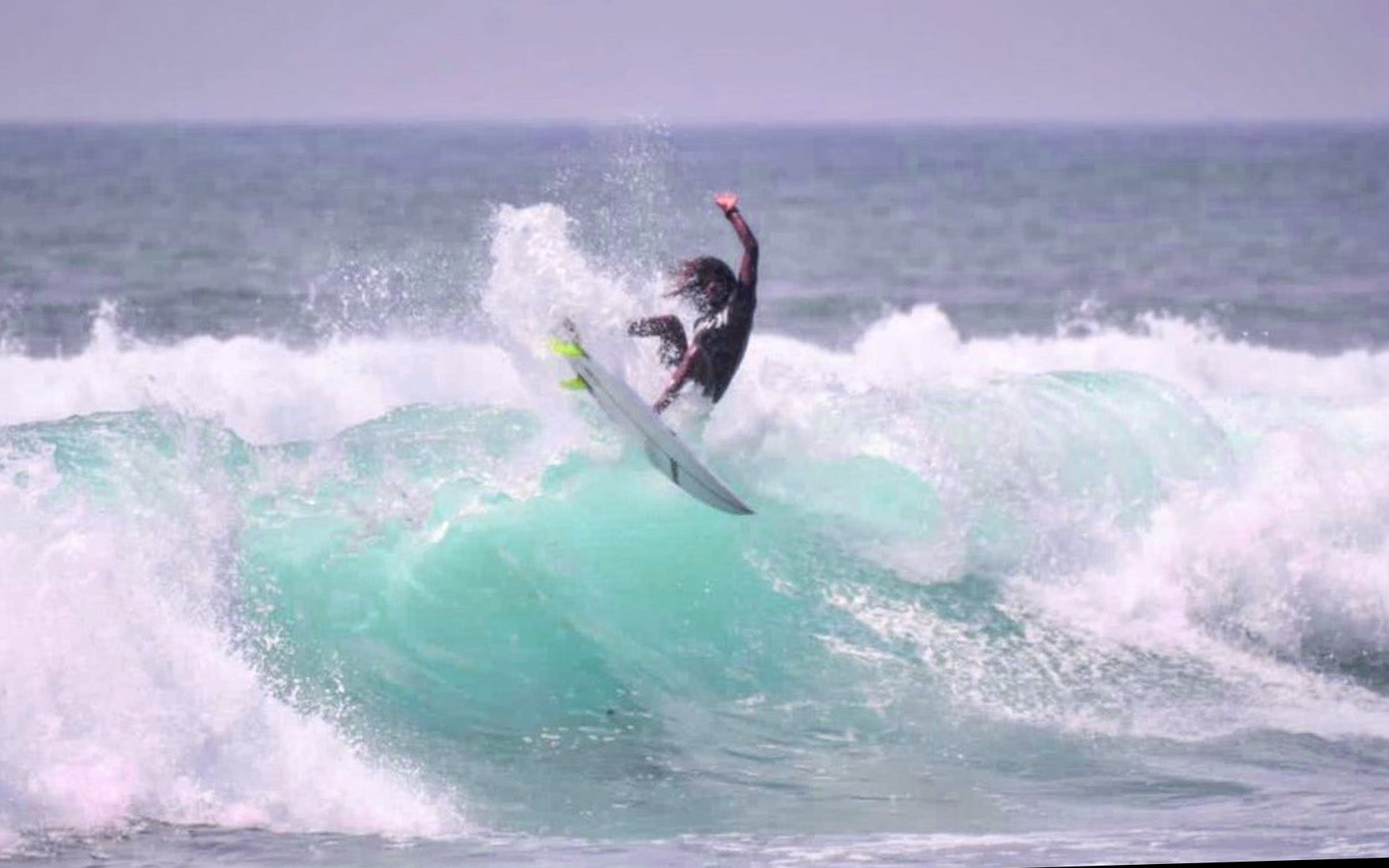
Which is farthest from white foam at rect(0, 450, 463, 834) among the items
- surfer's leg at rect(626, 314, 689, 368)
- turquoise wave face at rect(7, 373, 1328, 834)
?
surfer's leg at rect(626, 314, 689, 368)

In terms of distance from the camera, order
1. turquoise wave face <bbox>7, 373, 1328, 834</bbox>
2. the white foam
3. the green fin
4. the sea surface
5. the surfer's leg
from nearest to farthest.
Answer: the white foam, the sea surface, turquoise wave face <bbox>7, 373, 1328, 834</bbox>, the green fin, the surfer's leg

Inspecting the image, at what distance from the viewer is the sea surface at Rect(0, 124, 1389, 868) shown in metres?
4.36

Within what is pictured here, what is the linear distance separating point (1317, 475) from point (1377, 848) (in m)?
1.66

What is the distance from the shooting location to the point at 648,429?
5156 millimetres

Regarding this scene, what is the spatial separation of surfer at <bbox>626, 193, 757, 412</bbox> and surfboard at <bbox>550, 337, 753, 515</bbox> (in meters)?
0.14

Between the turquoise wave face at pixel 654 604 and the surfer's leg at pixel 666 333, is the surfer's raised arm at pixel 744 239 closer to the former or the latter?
the surfer's leg at pixel 666 333

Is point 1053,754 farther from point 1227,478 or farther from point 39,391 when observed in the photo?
point 39,391

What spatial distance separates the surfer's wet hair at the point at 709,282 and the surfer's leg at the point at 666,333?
82mm

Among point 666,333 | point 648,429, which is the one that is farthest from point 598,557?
point 666,333

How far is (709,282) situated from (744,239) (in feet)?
0.59

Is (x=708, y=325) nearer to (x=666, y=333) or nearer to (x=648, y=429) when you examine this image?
(x=666, y=333)

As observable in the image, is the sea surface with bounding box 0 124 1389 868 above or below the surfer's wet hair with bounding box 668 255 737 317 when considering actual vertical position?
below

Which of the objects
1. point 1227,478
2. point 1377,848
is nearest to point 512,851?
point 1377,848

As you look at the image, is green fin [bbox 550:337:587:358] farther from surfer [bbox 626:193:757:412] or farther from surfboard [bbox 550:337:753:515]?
surfer [bbox 626:193:757:412]
